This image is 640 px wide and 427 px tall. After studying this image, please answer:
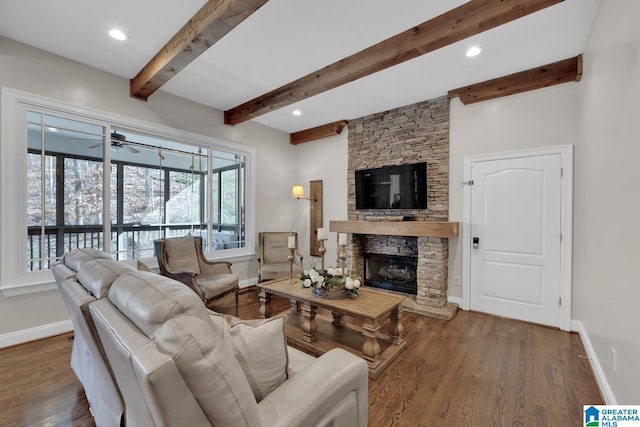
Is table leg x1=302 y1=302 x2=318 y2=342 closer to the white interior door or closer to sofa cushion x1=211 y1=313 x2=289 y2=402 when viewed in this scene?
sofa cushion x1=211 y1=313 x2=289 y2=402

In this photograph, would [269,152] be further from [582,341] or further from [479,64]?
[582,341]

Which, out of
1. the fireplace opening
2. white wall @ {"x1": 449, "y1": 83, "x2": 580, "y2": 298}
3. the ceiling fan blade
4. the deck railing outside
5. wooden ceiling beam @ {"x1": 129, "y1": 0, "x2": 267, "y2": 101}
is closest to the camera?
wooden ceiling beam @ {"x1": 129, "y1": 0, "x2": 267, "y2": 101}

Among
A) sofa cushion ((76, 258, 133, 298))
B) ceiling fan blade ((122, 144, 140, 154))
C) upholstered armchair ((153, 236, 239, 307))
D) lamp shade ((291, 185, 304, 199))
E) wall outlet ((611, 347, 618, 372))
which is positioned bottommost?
wall outlet ((611, 347, 618, 372))

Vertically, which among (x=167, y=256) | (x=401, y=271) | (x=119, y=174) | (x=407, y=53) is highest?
(x=407, y=53)

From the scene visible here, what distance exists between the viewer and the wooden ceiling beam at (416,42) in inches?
79.2

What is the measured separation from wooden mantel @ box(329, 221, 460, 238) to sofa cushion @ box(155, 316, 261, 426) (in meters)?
3.22

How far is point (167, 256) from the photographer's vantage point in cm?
354

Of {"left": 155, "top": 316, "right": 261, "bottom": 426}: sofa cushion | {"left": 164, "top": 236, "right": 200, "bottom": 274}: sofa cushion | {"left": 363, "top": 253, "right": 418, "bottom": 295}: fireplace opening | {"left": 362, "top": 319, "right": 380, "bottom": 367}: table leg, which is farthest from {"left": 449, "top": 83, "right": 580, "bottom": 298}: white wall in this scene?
{"left": 155, "top": 316, "right": 261, "bottom": 426}: sofa cushion

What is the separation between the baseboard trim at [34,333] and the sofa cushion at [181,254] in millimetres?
1101

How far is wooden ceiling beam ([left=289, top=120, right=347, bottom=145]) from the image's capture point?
15.8 feet

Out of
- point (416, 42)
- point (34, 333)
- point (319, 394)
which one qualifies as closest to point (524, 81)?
point (416, 42)

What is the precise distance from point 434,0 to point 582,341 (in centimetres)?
333

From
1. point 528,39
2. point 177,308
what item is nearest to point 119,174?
point 177,308

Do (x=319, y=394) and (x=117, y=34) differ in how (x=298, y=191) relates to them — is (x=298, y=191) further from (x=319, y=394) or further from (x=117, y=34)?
(x=319, y=394)
